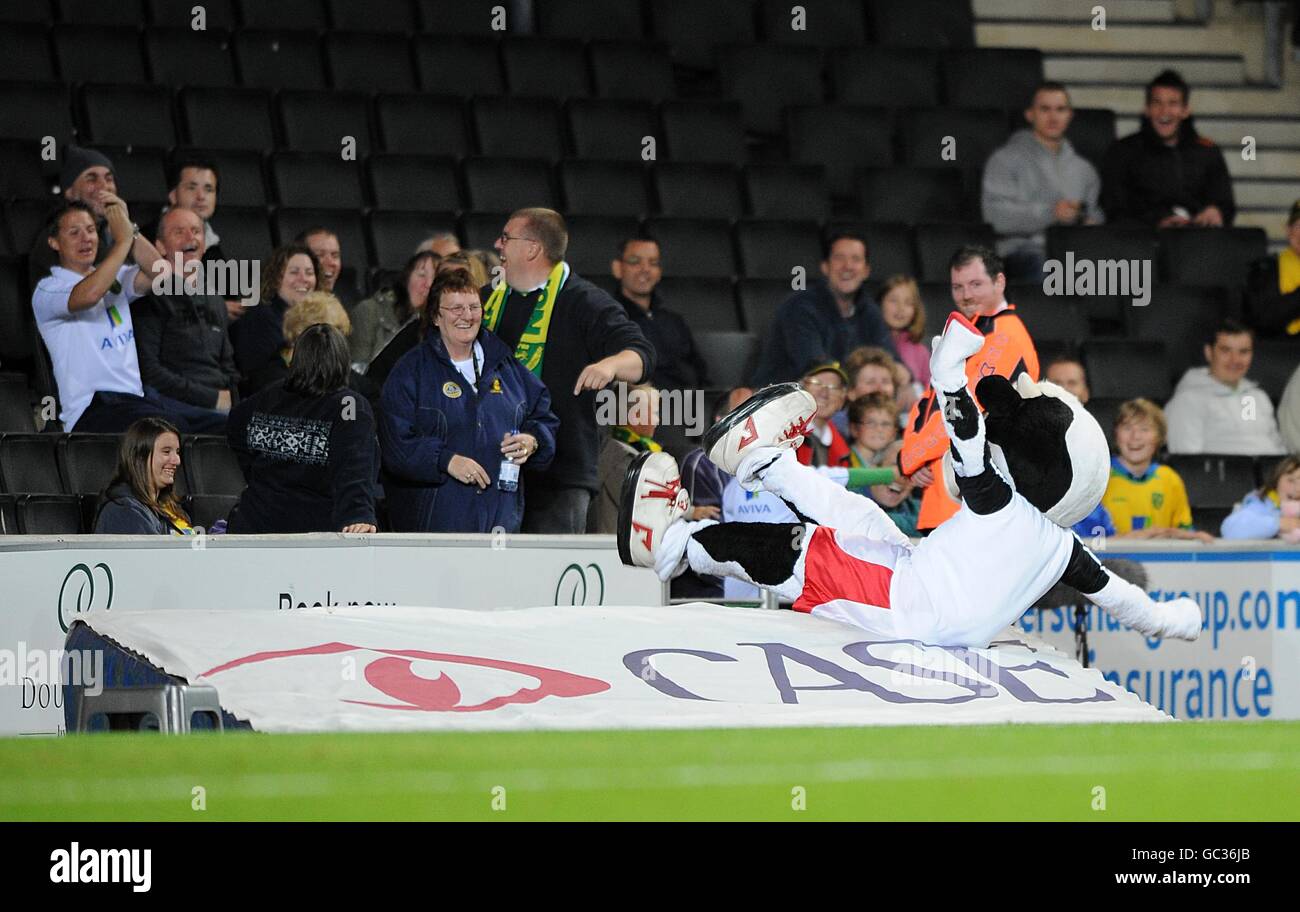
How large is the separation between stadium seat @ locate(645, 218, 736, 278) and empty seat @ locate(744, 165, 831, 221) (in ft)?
1.56

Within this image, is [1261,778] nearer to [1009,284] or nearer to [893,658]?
[893,658]

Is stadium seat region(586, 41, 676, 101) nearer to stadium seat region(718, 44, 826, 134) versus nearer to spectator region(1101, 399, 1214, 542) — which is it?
stadium seat region(718, 44, 826, 134)

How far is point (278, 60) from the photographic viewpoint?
33.6 feet

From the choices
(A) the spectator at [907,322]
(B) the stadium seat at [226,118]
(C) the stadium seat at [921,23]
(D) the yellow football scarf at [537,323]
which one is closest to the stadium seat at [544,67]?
(B) the stadium seat at [226,118]

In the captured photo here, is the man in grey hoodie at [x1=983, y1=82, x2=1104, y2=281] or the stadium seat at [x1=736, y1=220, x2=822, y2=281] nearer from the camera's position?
the stadium seat at [x1=736, y1=220, x2=822, y2=281]

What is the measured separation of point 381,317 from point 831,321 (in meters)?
2.15

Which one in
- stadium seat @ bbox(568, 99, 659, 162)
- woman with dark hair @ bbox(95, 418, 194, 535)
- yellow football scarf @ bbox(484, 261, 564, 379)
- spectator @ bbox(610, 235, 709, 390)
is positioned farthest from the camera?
stadium seat @ bbox(568, 99, 659, 162)

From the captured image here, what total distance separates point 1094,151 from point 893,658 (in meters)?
7.03

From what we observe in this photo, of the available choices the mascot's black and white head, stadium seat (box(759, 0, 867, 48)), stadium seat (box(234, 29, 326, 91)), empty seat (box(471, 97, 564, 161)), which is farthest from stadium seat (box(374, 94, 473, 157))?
the mascot's black and white head

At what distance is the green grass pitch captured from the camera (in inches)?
106

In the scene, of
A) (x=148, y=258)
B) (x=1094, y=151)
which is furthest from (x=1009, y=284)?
(x=148, y=258)

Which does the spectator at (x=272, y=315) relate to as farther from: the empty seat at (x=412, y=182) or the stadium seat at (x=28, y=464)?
the empty seat at (x=412, y=182)

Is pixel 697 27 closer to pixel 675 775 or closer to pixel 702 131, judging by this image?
pixel 702 131
